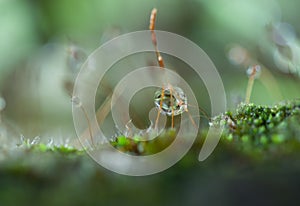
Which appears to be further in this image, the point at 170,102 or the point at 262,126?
the point at 170,102

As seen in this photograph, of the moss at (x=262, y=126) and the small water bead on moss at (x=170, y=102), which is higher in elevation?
the small water bead on moss at (x=170, y=102)

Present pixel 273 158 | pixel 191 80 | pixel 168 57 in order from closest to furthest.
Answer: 1. pixel 273 158
2. pixel 191 80
3. pixel 168 57

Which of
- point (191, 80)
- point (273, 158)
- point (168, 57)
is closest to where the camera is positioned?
point (273, 158)

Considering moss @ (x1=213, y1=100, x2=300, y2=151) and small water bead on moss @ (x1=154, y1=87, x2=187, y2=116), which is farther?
small water bead on moss @ (x1=154, y1=87, x2=187, y2=116)

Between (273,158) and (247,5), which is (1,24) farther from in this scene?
(273,158)

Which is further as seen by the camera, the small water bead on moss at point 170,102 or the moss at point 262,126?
the small water bead on moss at point 170,102

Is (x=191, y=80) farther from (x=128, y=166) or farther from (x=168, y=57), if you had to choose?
(x=128, y=166)

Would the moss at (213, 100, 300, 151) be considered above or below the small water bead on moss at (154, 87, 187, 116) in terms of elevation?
below

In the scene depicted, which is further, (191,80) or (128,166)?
(191,80)

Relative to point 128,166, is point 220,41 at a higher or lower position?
higher

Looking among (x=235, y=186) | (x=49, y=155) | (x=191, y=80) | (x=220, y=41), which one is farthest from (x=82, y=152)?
(x=220, y=41)

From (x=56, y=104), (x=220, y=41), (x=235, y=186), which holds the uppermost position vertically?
(x=220, y=41)
